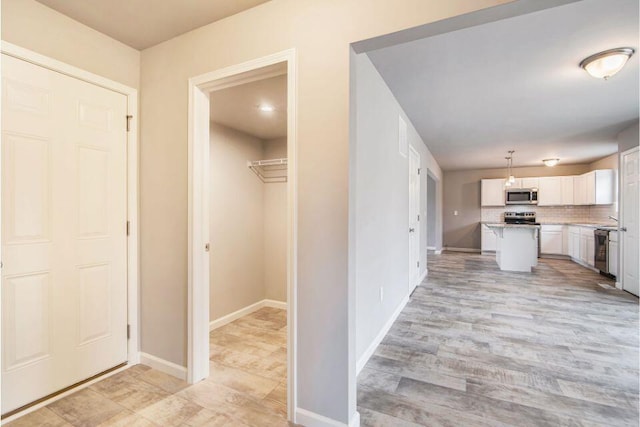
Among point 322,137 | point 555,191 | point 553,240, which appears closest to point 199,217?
point 322,137

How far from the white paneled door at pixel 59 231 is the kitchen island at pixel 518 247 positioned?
651cm

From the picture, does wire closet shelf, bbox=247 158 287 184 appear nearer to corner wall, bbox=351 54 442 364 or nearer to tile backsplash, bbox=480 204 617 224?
corner wall, bbox=351 54 442 364

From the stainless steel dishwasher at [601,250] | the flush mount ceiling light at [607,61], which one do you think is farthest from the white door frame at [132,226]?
the stainless steel dishwasher at [601,250]

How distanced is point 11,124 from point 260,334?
2.58 metres

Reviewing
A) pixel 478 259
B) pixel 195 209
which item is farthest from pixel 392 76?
pixel 478 259

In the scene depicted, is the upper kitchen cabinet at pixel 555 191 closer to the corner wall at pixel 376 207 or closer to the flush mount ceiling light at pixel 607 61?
the corner wall at pixel 376 207

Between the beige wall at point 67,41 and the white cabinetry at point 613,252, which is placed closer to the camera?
Result: the beige wall at point 67,41

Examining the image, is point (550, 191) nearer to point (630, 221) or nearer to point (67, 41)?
point (630, 221)

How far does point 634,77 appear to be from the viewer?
2947 millimetres

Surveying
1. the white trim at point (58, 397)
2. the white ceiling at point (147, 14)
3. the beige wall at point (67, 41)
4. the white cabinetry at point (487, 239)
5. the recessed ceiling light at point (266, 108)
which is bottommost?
the white trim at point (58, 397)

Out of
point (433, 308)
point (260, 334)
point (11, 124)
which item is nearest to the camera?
point (11, 124)

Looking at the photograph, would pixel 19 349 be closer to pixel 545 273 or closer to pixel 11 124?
pixel 11 124

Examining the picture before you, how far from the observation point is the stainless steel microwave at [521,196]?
8.03m

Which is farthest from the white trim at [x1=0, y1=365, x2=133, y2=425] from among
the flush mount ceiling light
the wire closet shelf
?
the flush mount ceiling light
